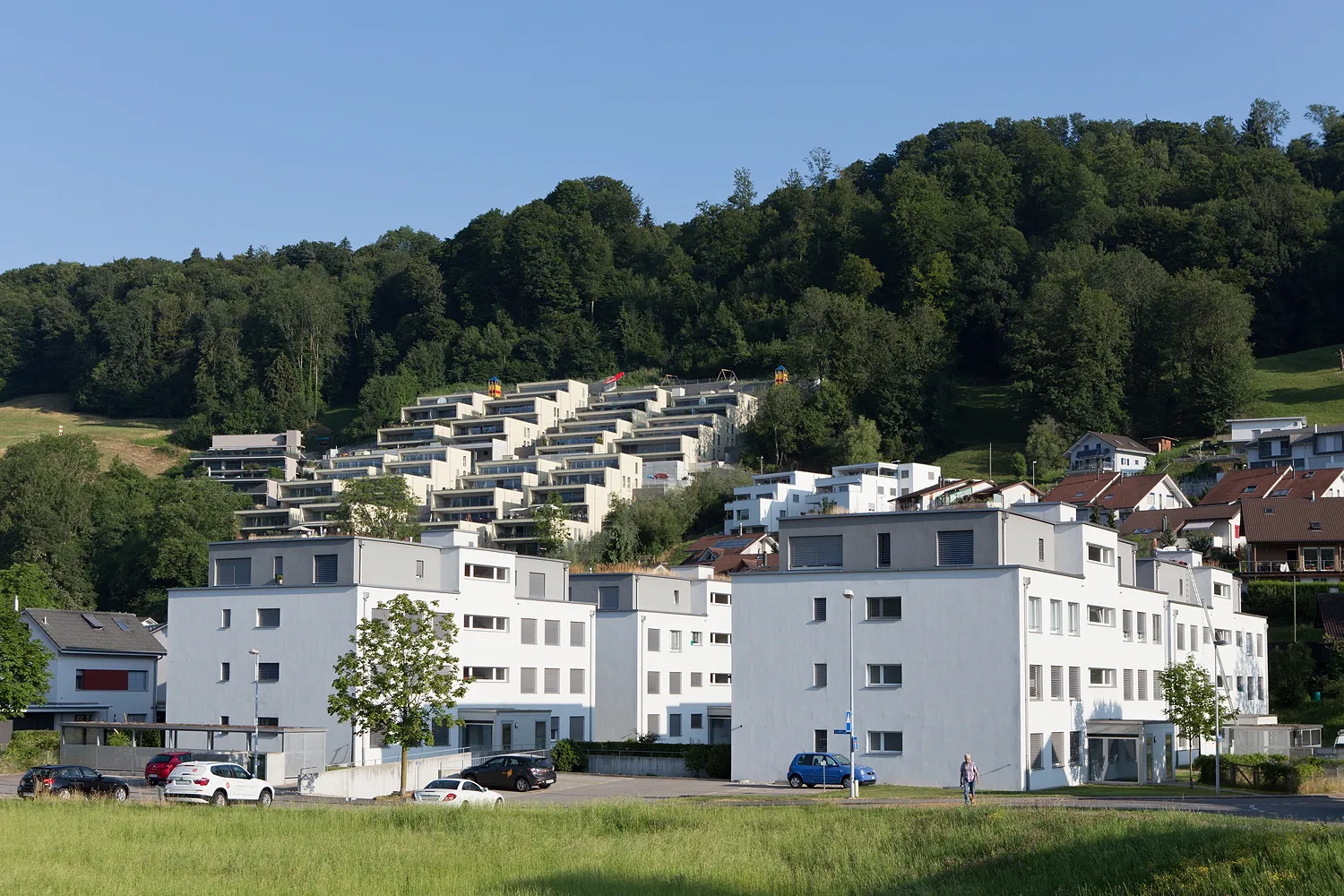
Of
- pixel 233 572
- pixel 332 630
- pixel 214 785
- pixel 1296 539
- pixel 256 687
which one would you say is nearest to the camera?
pixel 214 785

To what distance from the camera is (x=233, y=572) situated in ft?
207

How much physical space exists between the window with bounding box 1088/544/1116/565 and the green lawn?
89.8m

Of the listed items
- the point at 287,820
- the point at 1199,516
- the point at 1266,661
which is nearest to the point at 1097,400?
the point at 1199,516

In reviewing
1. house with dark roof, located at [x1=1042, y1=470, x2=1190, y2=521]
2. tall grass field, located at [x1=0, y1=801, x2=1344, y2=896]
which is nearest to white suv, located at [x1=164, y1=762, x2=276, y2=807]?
tall grass field, located at [x1=0, y1=801, x2=1344, y2=896]

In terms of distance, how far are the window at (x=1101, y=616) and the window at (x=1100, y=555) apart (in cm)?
194

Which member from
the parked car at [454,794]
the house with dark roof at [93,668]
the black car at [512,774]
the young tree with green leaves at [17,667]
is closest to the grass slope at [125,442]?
the house with dark roof at [93,668]

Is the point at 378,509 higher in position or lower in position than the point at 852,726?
higher

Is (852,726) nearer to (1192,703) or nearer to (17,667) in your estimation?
(1192,703)

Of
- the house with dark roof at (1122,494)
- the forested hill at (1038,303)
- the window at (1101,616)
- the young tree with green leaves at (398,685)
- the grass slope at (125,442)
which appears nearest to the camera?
the young tree with green leaves at (398,685)

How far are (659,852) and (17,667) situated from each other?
42.1 meters

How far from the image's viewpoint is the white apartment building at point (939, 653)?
51.2 m

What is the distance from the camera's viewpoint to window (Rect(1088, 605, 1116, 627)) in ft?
191

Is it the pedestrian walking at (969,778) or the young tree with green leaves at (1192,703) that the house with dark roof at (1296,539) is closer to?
the young tree with green leaves at (1192,703)

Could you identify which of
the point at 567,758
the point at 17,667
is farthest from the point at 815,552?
the point at 17,667
